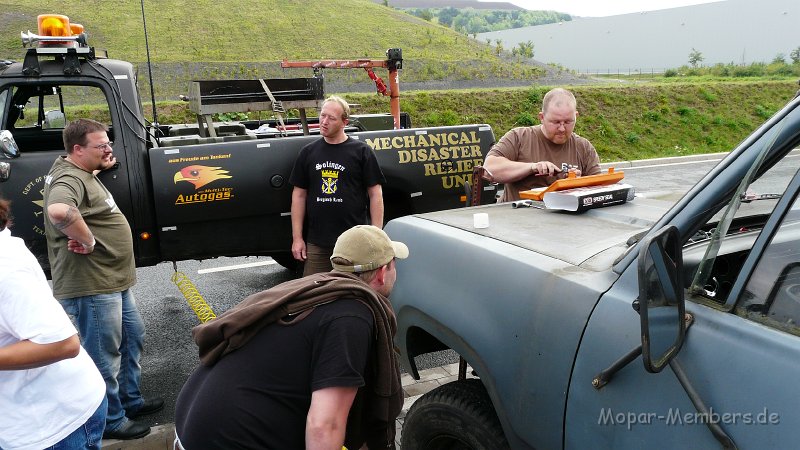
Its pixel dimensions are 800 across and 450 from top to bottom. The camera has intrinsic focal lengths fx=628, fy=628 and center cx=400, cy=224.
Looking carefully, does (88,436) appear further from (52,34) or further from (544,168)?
(52,34)

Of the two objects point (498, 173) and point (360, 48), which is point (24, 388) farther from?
point (360, 48)

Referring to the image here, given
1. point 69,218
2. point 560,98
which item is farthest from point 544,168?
point 69,218

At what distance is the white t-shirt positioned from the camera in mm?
2008

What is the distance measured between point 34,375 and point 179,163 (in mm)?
3012

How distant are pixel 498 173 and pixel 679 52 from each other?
196ft

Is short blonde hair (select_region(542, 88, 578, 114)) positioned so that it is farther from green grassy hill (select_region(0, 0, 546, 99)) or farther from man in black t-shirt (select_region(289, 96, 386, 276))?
green grassy hill (select_region(0, 0, 546, 99))

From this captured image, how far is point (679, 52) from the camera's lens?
56188 millimetres

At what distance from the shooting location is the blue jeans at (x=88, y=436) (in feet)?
7.30

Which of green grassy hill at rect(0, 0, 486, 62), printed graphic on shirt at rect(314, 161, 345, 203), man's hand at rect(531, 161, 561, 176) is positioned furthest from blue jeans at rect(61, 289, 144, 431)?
green grassy hill at rect(0, 0, 486, 62)

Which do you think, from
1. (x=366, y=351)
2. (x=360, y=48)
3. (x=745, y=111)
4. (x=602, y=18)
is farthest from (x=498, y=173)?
(x=602, y=18)

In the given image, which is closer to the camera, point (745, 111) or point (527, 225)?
point (527, 225)

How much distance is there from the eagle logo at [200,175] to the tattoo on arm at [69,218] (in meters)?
1.70

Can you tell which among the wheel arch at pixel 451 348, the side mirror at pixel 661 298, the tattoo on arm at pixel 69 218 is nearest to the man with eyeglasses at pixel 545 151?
the wheel arch at pixel 451 348

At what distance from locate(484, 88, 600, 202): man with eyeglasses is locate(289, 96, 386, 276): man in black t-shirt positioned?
3.53 feet
